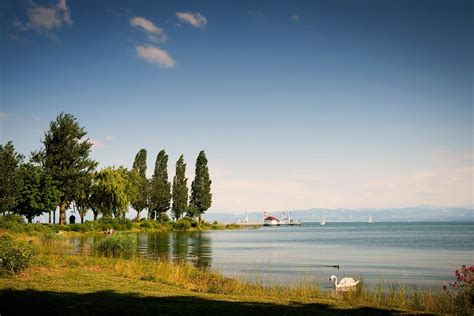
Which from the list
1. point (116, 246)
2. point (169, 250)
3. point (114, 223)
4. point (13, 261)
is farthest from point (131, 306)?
point (114, 223)

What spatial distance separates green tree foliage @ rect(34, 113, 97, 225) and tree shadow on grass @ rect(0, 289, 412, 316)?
54.9 metres

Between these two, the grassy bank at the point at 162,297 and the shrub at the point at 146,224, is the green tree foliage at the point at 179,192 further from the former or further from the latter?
the grassy bank at the point at 162,297

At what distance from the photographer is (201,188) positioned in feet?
335

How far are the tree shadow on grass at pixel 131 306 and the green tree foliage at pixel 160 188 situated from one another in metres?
81.1

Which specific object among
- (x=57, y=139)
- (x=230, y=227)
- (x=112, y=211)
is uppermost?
(x=57, y=139)

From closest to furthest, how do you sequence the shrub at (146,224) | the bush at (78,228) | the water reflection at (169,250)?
1. the water reflection at (169,250)
2. the bush at (78,228)
3. the shrub at (146,224)

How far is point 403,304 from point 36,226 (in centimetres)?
4346

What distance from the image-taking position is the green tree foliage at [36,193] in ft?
201

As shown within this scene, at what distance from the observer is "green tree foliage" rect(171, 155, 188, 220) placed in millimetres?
97875

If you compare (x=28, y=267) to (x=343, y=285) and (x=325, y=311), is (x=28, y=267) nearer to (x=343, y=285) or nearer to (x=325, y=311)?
(x=325, y=311)

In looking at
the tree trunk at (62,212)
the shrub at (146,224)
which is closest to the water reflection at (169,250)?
the tree trunk at (62,212)

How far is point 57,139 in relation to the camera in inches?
2581

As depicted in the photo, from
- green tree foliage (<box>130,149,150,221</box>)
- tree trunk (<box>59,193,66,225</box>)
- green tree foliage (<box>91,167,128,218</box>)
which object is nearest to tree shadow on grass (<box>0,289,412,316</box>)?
tree trunk (<box>59,193,66,225</box>)

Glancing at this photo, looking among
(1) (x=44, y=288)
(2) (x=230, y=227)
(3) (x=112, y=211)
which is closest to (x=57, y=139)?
(3) (x=112, y=211)
